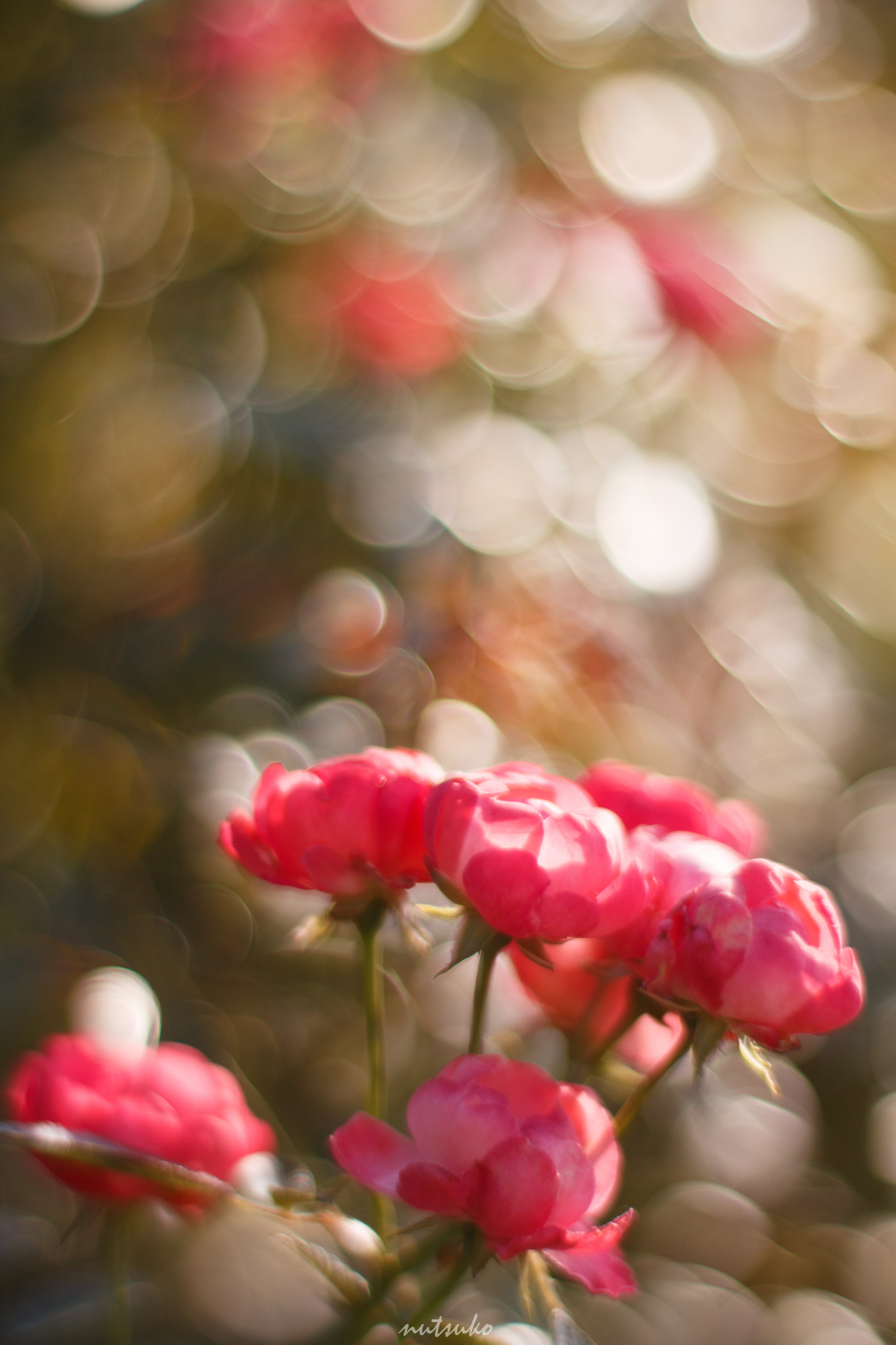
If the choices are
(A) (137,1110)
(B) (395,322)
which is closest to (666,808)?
(A) (137,1110)

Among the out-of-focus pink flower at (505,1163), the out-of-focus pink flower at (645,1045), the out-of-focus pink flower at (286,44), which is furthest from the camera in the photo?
the out-of-focus pink flower at (286,44)

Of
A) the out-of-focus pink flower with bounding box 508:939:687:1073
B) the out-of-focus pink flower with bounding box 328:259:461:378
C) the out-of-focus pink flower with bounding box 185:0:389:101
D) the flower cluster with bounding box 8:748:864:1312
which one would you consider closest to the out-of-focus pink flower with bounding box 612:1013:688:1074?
the out-of-focus pink flower with bounding box 508:939:687:1073

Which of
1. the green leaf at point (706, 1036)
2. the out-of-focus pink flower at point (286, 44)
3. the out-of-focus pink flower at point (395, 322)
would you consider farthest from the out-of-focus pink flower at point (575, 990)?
the out-of-focus pink flower at point (286, 44)

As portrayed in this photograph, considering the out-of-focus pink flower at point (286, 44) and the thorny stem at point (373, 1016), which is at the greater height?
the out-of-focus pink flower at point (286, 44)

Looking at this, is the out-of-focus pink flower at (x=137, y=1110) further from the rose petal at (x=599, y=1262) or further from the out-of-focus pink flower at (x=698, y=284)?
the out-of-focus pink flower at (x=698, y=284)

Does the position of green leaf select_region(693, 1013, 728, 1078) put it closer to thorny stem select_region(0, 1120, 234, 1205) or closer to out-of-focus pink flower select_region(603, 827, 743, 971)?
out-of-focus pink flower select_region(603, 827, 743, 971)

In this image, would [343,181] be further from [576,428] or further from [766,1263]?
[766,1263]
